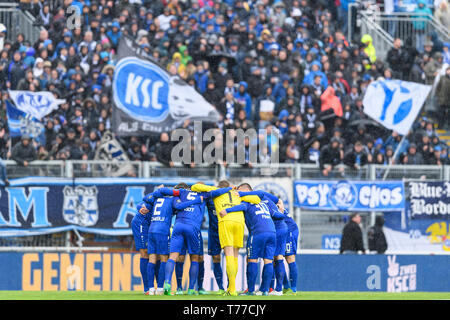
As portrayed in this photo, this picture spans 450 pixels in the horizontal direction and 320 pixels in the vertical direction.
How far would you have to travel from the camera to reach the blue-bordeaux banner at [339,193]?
2362cm

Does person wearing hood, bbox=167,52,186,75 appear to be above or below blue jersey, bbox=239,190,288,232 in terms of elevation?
above

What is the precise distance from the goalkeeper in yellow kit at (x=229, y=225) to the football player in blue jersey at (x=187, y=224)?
226mm

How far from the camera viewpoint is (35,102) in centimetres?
2388

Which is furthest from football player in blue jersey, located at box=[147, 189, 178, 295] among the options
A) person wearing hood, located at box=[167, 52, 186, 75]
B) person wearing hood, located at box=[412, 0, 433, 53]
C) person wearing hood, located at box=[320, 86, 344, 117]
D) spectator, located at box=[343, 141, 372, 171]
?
person wearing hood, located at box=[412, 0, 433, 53]

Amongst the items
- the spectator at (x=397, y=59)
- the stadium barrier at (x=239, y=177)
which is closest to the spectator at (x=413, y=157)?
the stadium barrier at (x=239, y=177)

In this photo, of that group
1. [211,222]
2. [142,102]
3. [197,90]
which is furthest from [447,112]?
[211,222]

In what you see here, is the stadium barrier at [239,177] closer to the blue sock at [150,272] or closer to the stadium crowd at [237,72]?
the stadium crowd at [237,72]

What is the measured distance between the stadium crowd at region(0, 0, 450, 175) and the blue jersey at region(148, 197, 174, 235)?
220 inches

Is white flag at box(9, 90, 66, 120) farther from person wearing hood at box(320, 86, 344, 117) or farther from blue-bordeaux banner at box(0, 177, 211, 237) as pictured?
person wearing hood at box(320, 86, 344, 117)

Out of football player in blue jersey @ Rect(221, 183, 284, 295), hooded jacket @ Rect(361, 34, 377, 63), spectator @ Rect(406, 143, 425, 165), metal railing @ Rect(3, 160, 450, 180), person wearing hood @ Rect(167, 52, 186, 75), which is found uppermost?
hooded jacket @ Rect(361, 34, 377, 63)

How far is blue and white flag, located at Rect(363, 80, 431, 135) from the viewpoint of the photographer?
24516 mm

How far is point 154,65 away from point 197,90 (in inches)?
85.2

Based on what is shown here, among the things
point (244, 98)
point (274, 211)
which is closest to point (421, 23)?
point (244, 98)

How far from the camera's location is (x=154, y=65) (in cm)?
2312
